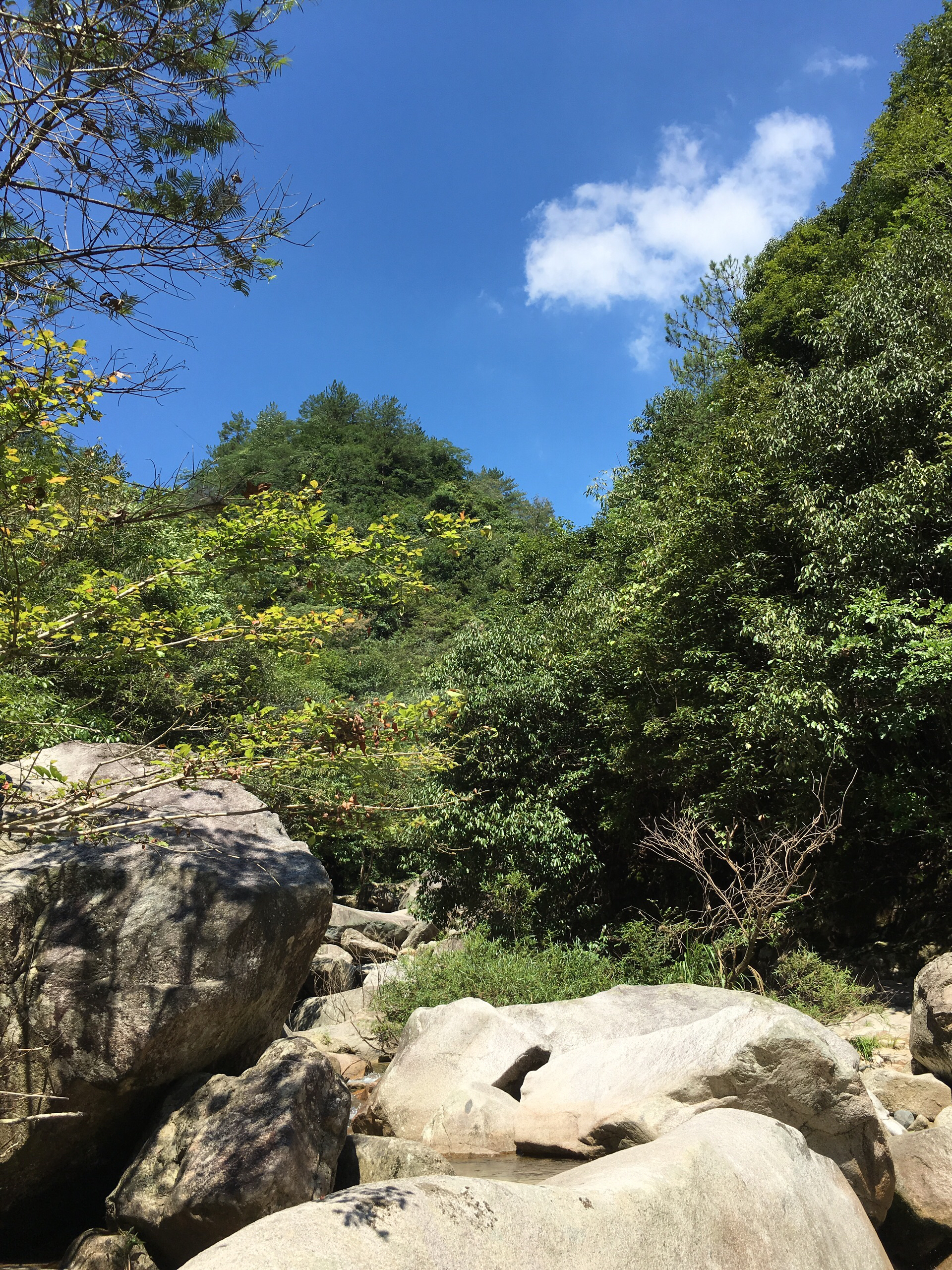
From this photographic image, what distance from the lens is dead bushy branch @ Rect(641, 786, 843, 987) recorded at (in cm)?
1022

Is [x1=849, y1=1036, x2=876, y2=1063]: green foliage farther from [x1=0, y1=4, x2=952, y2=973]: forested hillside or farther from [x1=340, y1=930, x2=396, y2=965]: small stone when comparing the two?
[x1=340, y1=930, x2=396, y2=965]: small stone

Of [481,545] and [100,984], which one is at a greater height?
[481,545]

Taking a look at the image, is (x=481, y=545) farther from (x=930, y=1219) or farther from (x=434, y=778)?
(x=930, y=1219)

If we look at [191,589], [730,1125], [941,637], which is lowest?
[730,1125]

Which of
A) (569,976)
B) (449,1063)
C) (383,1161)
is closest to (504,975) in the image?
(569,976)

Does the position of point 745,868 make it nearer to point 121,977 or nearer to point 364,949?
point 364,949

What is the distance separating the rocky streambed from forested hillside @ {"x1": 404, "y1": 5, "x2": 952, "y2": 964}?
3.64 metres

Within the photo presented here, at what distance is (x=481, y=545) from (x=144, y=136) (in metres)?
32.6

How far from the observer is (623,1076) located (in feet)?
23.0

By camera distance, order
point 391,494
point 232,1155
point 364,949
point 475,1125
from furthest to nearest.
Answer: point 391,494
point 364,949
point 475,1125
point 232,1155

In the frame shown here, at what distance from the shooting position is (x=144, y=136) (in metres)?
4.51

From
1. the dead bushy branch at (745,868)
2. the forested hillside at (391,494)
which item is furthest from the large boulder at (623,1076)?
the forested hillside at (391,494)

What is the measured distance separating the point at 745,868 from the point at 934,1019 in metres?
4.60

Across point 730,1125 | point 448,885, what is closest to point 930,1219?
point 730,1125
